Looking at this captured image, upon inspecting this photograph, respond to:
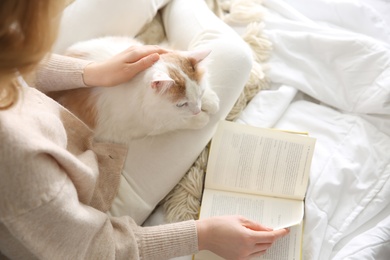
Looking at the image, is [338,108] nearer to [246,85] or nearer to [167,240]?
[246,85]

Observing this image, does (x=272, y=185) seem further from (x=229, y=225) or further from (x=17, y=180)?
(x=17, y=180)

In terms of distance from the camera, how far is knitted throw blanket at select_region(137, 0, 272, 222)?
1136mm

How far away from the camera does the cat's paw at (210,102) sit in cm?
111

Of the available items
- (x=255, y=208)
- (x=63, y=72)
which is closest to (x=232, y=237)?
(x=255, y=208)

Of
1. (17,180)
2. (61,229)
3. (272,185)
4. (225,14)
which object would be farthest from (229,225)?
(225,14)

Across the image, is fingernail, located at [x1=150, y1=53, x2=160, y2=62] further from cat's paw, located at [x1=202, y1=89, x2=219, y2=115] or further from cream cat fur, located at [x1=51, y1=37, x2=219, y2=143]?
cat's paw, located at [x1=202, y1=89, x2=219, y2=115]

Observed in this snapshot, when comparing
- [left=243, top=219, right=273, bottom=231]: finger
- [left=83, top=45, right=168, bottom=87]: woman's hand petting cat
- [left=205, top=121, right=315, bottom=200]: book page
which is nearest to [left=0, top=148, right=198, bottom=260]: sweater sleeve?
[left=243, top=219, right=273, bottom=231]: finger

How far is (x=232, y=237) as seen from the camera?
94 cm

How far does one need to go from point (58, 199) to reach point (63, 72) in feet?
1.51

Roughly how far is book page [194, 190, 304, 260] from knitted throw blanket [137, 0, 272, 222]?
0.05 metres

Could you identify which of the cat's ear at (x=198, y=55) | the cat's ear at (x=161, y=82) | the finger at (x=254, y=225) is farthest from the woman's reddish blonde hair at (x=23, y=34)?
the finger at (x=254, y=225)

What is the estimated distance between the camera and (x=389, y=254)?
1050 mm

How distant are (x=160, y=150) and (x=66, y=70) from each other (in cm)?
33

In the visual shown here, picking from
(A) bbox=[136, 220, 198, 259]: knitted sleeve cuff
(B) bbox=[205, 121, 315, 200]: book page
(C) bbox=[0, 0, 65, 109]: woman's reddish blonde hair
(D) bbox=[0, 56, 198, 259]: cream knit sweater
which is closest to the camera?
(C) bbox=[0, 0, 65, 109]: woman's reddish blonde hair
